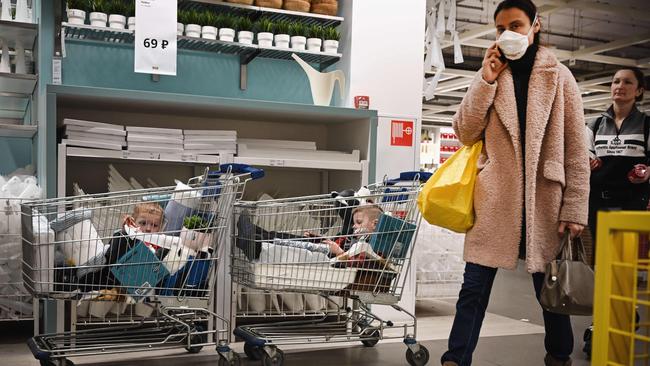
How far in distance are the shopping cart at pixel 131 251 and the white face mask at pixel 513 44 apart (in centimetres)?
133

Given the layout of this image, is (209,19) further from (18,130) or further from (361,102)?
(18,130)

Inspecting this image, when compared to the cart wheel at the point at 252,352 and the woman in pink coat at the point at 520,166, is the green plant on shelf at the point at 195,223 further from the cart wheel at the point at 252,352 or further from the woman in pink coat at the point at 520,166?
the woman in pink coat at the point at 520,166

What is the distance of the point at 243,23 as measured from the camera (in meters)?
4.71

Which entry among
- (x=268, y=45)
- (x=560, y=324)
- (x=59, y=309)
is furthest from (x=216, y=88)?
(x=560, y=324)

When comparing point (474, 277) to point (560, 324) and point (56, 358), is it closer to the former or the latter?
point (560, 324)

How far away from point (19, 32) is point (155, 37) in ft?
2.85

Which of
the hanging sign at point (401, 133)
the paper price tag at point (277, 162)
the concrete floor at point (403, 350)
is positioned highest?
the hanging sign at point (401, 133)

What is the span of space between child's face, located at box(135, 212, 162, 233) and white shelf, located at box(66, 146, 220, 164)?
2.43 feet

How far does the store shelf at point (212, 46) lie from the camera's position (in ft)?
14.3

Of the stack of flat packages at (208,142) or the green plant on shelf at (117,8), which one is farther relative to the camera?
the green plant on shelf at (117,8)

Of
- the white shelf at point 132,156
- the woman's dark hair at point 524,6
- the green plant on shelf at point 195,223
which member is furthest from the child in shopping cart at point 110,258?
the woman's dark hair at point 524,6

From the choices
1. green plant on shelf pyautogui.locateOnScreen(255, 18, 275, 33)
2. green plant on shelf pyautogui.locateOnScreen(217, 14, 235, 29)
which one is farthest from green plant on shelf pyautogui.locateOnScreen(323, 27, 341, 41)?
green plant on shelf pyautogui.locateOnScreen(217, 14, 235, 29)

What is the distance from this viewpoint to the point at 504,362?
12.2ft

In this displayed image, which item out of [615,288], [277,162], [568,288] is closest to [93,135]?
[277,162]
